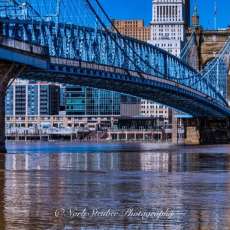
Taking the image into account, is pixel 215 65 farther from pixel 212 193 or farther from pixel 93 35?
pixel 212 193

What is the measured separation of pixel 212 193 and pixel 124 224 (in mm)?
8346

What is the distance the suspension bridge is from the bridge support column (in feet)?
27.1

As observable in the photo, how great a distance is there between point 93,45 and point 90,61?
9523 millimetres

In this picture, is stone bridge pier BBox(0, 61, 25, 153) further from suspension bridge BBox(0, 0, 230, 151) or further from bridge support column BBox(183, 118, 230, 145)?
bridge support column BBox(183, 118, 230, 145)

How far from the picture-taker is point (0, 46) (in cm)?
7031

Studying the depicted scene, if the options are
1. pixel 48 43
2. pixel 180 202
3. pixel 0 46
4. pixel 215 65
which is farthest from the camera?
pixel 215 65

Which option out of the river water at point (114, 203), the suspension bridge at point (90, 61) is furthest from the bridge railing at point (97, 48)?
the river water at point (114, 203)

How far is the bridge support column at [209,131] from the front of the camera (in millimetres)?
170000

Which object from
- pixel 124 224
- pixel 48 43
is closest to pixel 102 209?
pixel 124 224

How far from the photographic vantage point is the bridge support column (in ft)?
558

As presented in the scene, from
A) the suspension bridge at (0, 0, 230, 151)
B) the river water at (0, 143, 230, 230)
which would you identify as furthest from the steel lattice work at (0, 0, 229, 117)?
the river water at (0, 143, 230, 230)

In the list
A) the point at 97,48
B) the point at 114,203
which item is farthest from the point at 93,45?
the point at 114,203

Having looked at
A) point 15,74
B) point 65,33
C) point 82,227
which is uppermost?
point 65,33

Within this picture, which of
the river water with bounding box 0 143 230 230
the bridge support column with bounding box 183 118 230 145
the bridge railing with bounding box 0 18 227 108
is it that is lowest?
the river water with bounding box 0 143 230 230
